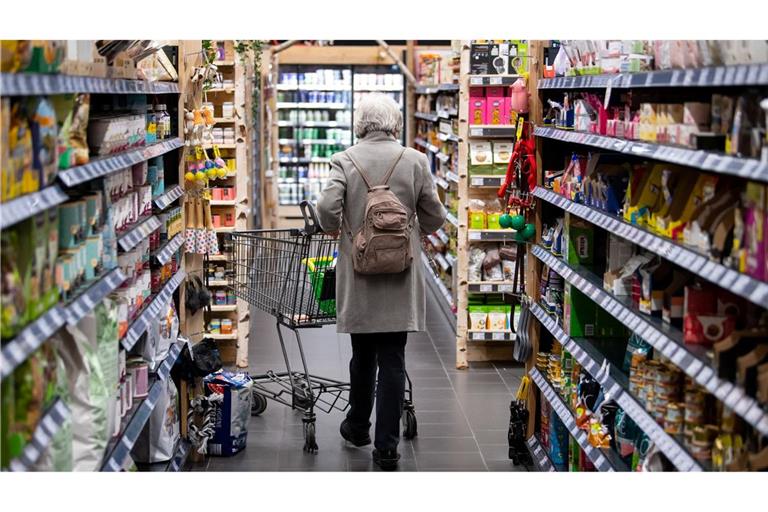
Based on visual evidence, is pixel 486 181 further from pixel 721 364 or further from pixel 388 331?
pixel 721 364

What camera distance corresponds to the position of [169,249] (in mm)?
5273

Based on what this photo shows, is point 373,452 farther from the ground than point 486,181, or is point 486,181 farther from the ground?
point 486,181

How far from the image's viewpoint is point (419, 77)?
1392cm

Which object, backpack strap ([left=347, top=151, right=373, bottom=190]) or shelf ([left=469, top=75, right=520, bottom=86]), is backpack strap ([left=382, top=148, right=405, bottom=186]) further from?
shelf ([left=469, top=75, right=520, bottom=86])

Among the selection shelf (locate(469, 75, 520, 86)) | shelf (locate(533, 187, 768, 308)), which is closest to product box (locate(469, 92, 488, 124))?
shelf (locate(469, 75, 520, 86))

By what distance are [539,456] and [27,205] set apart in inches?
139

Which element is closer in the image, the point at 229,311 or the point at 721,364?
the point at 721,364

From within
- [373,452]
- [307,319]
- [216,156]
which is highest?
[216,156]

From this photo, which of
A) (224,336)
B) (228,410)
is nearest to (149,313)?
(228,410)

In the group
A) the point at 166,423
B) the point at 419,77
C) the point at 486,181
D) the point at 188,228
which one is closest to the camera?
the point at 166,423

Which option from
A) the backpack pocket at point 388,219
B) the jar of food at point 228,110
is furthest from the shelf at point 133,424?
the jar of food at point 228,110

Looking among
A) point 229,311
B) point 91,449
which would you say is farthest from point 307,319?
point 91,449

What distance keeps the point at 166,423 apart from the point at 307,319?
1.28 meters

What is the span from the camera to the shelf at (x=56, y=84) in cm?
267
